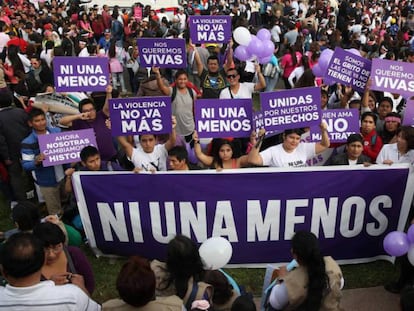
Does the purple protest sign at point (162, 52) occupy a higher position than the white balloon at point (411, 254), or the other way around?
the purple protest sign at point (162, 52)

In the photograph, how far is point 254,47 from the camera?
27.4ft

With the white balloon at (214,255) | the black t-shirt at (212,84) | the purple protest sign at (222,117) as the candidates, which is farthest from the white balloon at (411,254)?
the black t-shirt at (212,84)

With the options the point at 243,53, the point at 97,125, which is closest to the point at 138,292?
the point at 97,125

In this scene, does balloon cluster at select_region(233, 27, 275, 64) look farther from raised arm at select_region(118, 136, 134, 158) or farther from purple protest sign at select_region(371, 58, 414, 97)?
raised arm at select_region(118, 136, 134, 158)

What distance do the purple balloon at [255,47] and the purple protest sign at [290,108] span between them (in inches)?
138

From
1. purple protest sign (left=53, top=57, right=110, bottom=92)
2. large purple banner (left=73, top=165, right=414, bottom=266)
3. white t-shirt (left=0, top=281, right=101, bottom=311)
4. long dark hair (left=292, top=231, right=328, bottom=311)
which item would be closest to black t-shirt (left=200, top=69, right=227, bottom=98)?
purple protest sign (left=53, top=57, right=110, bottom=92)

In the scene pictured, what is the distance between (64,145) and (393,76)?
4222 millimetres

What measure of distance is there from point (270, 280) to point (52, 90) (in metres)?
5.03

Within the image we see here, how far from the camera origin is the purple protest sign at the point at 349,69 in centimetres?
630

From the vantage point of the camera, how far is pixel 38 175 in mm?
5605

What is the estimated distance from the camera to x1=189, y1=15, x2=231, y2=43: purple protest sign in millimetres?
7922

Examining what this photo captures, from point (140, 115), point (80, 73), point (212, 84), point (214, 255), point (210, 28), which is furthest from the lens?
point (210, 28)

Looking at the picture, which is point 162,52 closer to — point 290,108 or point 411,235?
point 290,108

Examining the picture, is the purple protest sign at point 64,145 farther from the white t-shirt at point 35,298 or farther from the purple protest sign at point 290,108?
the white t-shirt at point 35,298
